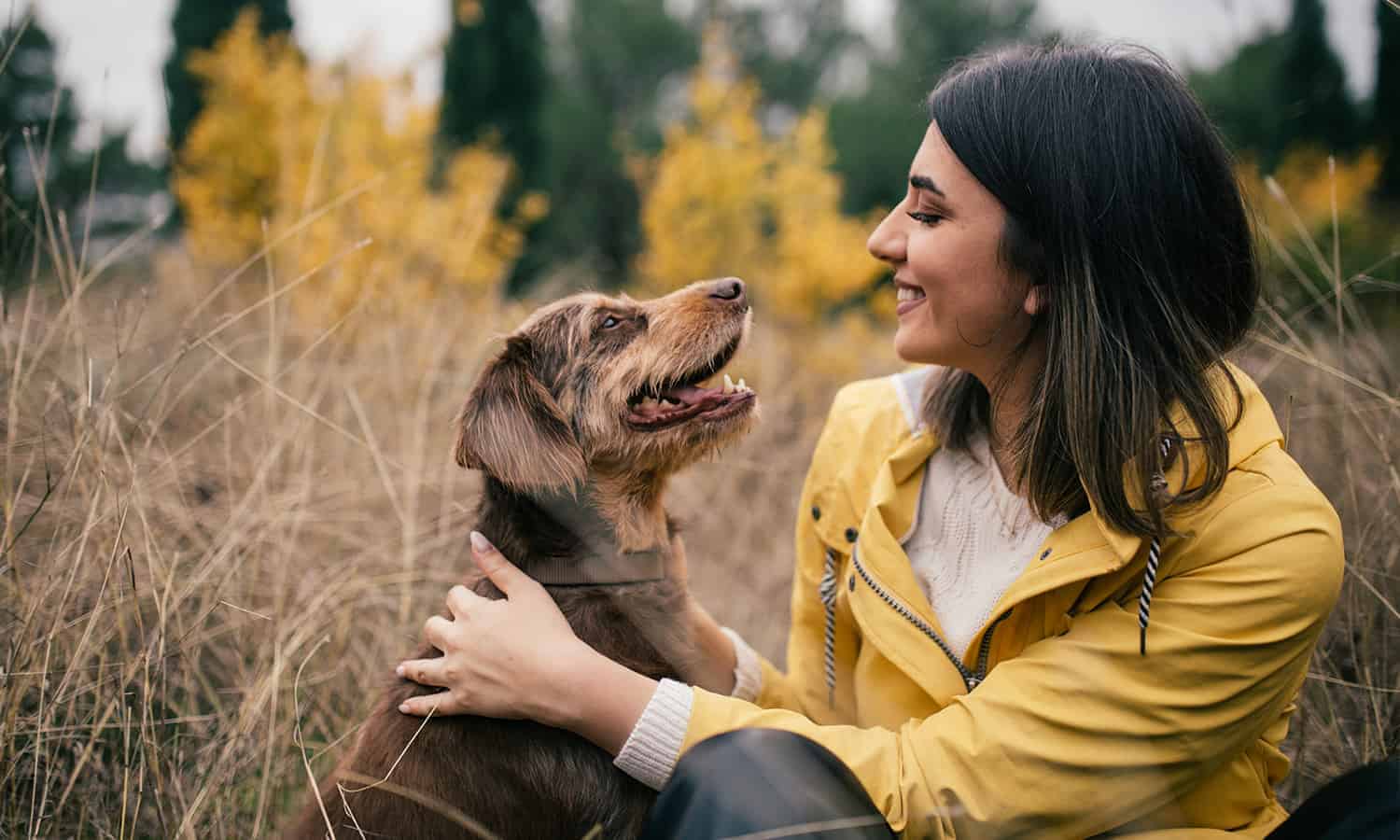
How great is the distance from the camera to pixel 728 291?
107 inches

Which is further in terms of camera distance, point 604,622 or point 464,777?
point 604,622

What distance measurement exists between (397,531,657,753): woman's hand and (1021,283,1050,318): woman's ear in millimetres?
1259

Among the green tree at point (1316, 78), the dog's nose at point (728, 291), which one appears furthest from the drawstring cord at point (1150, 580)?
the green tree at point (1316, 78)

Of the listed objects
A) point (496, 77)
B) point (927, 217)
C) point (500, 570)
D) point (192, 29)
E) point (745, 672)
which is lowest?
point (745, 672)

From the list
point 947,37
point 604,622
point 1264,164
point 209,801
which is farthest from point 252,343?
point 947,37

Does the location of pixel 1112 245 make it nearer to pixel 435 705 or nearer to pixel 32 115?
pixel 435 705

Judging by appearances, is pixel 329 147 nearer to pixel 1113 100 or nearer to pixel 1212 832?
pixel 1113 100

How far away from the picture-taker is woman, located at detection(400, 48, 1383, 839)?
1.73 metres

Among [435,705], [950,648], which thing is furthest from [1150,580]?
[435,705]

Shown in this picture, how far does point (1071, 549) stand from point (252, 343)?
4.99 metres

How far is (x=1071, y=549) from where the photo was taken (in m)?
1.89

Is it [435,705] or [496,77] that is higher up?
[496,77]

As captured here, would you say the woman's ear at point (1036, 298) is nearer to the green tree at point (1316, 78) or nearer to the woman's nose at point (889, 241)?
the woman's nose at point (889, 241)

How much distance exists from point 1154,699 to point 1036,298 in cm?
93
